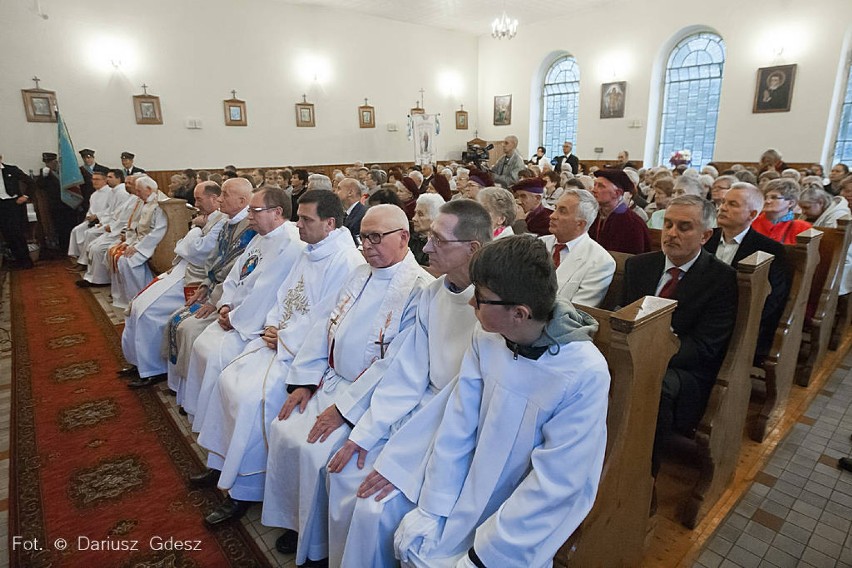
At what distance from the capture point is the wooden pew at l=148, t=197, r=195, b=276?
5195 millimetres

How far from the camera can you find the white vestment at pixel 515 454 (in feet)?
4.32

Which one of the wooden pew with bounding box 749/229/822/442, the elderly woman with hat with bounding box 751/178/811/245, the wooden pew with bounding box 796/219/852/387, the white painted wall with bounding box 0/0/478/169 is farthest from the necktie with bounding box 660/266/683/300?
the white painted wall with bounding box 0/0/478/169

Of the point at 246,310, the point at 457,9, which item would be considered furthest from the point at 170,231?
the point at 457,9

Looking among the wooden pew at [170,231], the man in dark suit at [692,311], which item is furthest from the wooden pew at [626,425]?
the wooden pew at [170,231]

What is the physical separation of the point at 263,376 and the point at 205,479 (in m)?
0.64

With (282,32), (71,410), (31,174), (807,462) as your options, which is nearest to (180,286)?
(71,410)

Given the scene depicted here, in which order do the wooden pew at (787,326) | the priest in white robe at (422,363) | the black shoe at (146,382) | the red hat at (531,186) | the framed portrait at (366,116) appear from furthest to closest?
1. the framed portrait at (366,116)
2. the red hat at (531,186)
3. the black shoe at (146,382)
4. the wooden pew at (787,326)
5. the priest in white robe at (422,363)

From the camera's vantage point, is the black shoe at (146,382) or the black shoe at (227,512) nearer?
the black shoe at (227,512)

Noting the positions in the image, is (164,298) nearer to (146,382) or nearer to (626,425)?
(146,382)

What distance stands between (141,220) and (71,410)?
2.83 m

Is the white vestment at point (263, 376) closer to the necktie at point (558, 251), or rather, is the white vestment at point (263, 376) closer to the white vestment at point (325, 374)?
the white vestment at point (325, 374)

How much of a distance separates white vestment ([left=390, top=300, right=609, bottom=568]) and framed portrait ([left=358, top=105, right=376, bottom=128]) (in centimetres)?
1337

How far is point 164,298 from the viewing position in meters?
3.92

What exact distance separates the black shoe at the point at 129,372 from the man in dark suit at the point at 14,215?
5.57m
